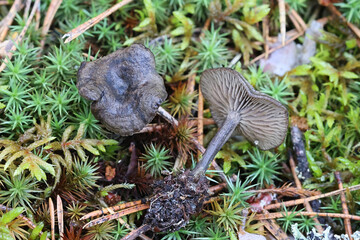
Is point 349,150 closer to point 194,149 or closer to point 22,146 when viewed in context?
point 194,149

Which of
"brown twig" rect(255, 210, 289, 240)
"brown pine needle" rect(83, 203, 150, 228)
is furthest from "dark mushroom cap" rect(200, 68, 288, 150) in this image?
"brown pine needle" rect(83, 203, 150, 228)

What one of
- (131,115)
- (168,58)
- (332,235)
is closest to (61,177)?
(131,115)

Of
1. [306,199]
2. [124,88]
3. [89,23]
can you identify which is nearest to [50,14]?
[89,23]

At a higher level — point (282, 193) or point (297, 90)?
point (297, 90)

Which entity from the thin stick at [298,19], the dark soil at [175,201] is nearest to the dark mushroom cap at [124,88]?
the dark soil at [175,201]

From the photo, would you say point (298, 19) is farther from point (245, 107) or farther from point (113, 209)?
point (113, 209)

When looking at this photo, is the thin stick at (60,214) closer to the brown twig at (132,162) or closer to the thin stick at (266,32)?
the brown twig at (132,162)
